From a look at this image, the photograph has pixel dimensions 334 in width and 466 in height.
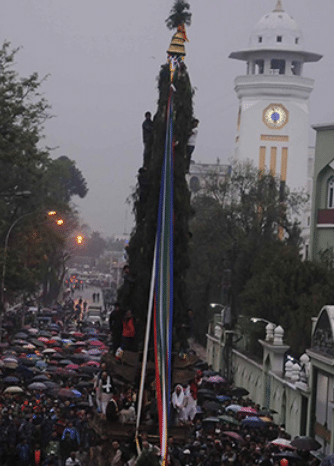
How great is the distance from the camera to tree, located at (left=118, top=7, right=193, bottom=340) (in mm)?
20984

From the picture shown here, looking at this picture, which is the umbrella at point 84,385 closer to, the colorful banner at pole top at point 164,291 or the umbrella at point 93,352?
the umbrella at point 93,352

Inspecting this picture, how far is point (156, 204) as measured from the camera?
68.9 ft

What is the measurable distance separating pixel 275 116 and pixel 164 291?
8296cm

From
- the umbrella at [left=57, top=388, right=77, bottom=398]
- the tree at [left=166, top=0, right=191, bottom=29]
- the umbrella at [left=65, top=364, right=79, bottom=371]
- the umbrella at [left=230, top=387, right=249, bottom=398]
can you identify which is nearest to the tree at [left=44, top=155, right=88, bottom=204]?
the umbrella at [left=65, top=364, right=79, bottom=371]

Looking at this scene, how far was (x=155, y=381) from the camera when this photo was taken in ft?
66.1

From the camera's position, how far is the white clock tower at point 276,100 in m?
100

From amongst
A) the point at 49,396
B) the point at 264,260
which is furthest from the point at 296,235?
the point at 49,396

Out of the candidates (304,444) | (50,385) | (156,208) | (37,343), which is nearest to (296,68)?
(37,343)

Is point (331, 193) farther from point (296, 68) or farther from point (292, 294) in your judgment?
point (296, 68)

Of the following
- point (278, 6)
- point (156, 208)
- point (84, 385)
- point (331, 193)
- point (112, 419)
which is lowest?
point (84, 385)

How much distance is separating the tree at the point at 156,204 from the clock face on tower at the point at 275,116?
80538 millimetres

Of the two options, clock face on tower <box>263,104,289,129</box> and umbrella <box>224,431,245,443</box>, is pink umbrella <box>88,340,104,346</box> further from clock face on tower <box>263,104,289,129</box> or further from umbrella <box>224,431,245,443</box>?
clock face on tower <box>263,104,289,129</box>

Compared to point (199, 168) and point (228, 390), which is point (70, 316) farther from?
point (199, 168)

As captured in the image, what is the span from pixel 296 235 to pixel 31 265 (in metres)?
16.3
